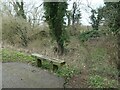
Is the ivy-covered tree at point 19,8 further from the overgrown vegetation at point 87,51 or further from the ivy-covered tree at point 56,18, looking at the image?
the ivy-covered tree at point 56,18

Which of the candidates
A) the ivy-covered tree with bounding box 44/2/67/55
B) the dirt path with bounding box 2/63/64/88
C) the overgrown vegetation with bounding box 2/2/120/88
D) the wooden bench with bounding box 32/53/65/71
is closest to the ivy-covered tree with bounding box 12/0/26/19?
the overgrown vegetation with bounding box 2/2/120/88

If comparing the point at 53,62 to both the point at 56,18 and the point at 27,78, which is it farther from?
the point at 56,18

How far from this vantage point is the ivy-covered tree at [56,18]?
37.5ft

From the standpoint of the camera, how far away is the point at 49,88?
5.89m

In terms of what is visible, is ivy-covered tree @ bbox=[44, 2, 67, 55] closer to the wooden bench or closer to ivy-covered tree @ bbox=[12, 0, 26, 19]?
the wooden bench

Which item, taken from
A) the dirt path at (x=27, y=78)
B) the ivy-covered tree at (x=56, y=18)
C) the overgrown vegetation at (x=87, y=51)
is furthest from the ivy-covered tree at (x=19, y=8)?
the dirt path at (x=27, y=78)

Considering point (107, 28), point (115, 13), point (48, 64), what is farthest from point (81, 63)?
point (115, 13)

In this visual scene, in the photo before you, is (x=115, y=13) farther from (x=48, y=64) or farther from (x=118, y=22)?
(x=48, y=64)

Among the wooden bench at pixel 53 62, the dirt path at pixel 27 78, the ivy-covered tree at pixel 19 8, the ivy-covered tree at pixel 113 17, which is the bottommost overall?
the dirt path at pixel 27 78

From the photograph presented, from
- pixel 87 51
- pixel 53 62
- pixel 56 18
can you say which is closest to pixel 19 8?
pixel 56 18

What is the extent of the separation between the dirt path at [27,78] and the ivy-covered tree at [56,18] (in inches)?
166

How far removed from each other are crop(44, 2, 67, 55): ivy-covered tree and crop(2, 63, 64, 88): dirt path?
13.8ft

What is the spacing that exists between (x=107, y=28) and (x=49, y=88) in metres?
2.71

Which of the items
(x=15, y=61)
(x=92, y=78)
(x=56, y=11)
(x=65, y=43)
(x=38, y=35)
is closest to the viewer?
(x=92, y=78)
